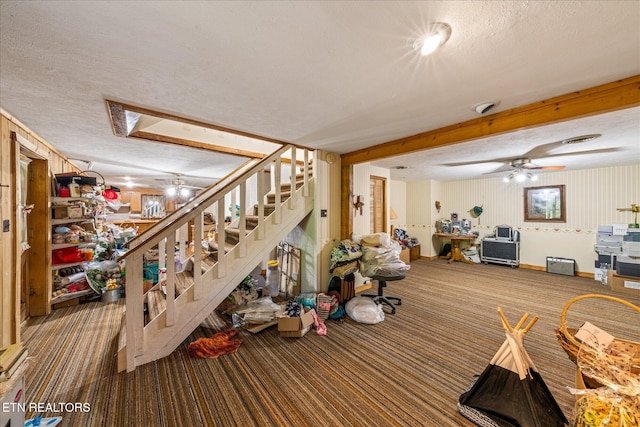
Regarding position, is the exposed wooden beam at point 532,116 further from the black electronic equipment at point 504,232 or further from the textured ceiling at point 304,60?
the black electronic equipment at point 504,232

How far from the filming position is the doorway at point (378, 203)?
4535 mm

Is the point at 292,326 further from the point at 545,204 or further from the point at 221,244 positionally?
the point at 545,204

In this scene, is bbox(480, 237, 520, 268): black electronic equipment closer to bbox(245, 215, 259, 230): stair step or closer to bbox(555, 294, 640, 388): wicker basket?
bbox(555, 294, 640, 388): wicker basket

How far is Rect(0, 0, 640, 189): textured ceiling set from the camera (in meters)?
1.04

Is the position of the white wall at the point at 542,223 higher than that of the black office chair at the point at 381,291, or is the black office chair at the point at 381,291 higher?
the white wall at the point at 542,223

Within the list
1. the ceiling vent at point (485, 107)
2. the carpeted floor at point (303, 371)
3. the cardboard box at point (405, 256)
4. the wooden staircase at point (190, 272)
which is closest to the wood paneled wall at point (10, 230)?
the carpeted floor at point (303, 371)

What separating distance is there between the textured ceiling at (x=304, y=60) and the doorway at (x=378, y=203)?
2171 mm

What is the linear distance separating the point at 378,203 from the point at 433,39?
3.60 m

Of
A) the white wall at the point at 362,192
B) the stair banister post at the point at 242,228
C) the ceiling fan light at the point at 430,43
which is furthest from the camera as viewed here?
the white wall at the point at 362,192

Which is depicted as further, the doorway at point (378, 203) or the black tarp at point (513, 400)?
the doorway at point (378, 203)

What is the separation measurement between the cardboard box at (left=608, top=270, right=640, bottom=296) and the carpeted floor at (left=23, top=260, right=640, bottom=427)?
1.22 meters

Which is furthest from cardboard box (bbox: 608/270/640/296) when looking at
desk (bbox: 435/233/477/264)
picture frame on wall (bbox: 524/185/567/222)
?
desk (bbox: 435/233/477/264)

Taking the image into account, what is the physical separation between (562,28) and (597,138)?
2.68 m

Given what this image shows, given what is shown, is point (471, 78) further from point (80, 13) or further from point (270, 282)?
point (270, 282)
